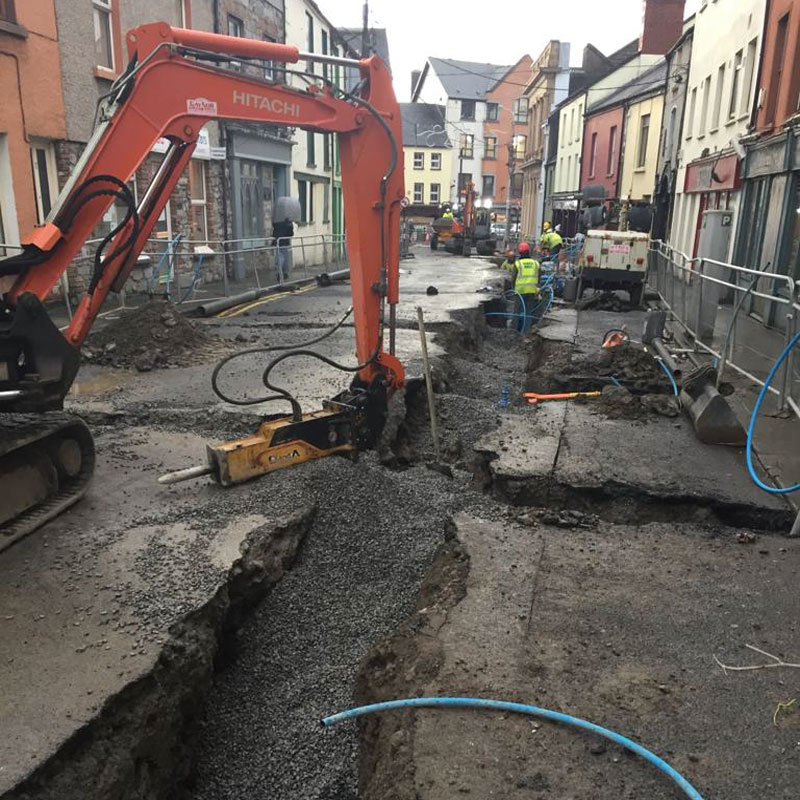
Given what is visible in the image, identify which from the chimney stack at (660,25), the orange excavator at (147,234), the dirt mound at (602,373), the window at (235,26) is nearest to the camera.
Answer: the orange excavator at (147,234)

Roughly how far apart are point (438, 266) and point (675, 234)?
8518 mm

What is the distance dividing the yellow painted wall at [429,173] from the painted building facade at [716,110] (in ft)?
151

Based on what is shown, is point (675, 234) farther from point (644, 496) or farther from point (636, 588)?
point (636, 588)

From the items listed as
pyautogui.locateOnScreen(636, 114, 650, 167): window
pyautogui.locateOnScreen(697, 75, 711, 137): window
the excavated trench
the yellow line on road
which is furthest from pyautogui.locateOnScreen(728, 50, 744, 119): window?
the excavated trench

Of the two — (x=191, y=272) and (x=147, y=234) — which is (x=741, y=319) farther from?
(x=191, y=272)

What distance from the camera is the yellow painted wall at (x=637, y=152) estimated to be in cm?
2728

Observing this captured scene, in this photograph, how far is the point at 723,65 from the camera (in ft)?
62.3

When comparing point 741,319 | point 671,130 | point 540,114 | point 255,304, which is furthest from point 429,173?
point 741,319

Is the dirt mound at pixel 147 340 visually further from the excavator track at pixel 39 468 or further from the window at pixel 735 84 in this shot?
the window at pixel 735 84

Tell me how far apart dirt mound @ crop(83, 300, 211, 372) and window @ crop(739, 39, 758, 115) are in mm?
14086

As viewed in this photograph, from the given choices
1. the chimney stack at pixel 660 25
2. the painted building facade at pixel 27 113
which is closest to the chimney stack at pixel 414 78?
the chimney stack at pixel 660 25

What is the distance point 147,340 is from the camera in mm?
9984

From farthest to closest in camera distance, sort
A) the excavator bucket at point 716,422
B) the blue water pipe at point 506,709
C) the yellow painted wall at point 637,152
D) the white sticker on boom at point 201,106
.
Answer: the yellow painted wall at point 637,152 → the excavator bucket at point 716,422 → the white sticker on boom at point 201,106 → the blue water pipe at point 506,709

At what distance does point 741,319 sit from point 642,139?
22909 mm
